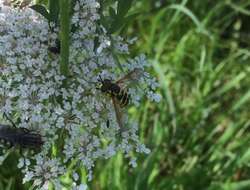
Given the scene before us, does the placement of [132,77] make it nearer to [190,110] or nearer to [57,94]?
[57,94]

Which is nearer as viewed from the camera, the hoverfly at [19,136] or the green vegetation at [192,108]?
the hoverfly at [19,136]

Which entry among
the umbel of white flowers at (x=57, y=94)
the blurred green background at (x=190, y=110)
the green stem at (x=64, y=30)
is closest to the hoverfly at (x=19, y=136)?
the umbel of white flowers at (x=57, y=94)

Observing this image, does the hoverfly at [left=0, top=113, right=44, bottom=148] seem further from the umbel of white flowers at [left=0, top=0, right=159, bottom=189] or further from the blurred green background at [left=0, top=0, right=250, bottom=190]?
the blurred green background at [left=0, top=0, right=250, bottom=190]

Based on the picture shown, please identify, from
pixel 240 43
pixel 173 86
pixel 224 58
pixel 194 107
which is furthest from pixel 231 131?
pixel 240 43

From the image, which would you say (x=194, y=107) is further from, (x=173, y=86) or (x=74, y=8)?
(x=74, y=8)

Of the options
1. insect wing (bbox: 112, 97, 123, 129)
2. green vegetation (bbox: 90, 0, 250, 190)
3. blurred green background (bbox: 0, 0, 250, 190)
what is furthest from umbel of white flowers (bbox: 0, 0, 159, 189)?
green vegetation (bbox: 90, 0, 250, 190)

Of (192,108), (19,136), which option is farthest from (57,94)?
(192,108)

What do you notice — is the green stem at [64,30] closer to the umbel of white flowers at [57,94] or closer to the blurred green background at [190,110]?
the umbel of white flowers at [57,94]

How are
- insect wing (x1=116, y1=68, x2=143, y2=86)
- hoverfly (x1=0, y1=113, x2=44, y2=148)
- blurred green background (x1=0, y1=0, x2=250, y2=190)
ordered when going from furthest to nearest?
blurred green background (x1=0, y1=0, x2=250, y2=190) → insect wing (x1=116, y1=68, x2=143, y2=86) → hoverfly (x1=0, y1=113, x2=44, y2=148)
